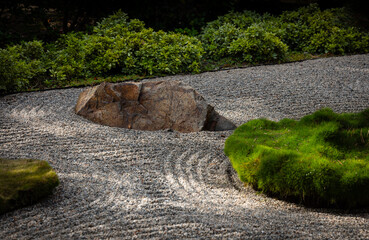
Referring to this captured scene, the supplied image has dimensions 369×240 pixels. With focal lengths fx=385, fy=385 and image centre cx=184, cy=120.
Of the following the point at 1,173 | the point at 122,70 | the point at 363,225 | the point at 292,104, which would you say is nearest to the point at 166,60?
the point at 122,70

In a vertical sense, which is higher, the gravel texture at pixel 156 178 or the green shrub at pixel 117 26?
the green shrub at pixel 117 26

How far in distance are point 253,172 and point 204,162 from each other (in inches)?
33.4

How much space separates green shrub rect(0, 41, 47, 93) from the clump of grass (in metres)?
3.60

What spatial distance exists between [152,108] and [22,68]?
3053 millimetres

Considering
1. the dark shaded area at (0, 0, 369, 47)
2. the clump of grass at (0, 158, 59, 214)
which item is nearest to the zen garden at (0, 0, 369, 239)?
the clump of grass at (0, 158, 59, 214)

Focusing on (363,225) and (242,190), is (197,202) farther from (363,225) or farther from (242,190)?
(363,225)

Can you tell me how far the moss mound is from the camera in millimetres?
3369

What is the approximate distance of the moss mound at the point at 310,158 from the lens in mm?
3369

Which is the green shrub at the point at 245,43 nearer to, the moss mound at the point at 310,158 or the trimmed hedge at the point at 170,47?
the trimmed hedge at the point at 170,47

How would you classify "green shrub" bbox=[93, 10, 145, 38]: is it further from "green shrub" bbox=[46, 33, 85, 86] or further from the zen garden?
"green shrub" bbox=[46, 33, 85, 86]

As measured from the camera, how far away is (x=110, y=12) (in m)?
10.6

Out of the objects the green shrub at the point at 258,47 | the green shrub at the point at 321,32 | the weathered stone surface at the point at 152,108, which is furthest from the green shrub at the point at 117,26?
the green shrub at the point at 321,32

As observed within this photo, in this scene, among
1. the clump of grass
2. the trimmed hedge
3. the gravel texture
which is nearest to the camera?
the gravel texture

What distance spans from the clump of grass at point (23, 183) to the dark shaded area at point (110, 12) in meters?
6.69
